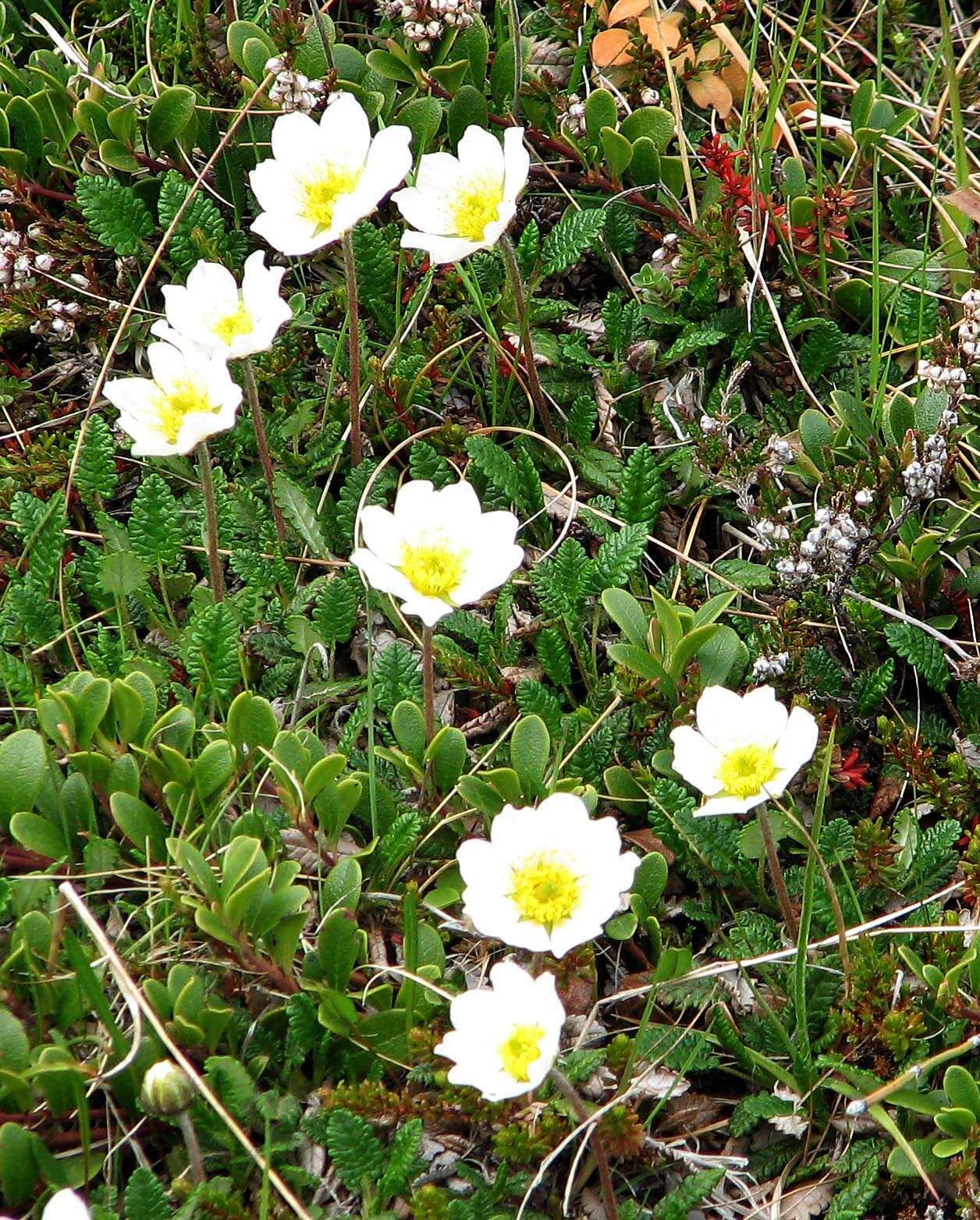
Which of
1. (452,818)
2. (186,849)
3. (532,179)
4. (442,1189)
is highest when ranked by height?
(532,179)

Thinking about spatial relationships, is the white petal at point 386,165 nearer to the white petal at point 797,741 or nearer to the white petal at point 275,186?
the white petal at point 275,186

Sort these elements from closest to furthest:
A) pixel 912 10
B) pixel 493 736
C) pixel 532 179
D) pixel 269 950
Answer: pixel 269 950
pixel 493 736
pixel 532 179
pixel 912 10

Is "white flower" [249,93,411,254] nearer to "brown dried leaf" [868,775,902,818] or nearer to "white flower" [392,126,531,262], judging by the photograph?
"white flower" [392,126,531,262]

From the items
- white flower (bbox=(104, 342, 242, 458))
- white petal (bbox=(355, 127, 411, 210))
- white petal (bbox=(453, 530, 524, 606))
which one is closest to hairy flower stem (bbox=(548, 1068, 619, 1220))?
white petal (bbox=(453, 530, 524, 606))

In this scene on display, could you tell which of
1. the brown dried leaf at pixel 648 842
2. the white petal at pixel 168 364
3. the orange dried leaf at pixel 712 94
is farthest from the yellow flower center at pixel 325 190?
the brown dried leaf at pixel 648 842

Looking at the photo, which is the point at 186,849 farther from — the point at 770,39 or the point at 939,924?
the point at 770,39

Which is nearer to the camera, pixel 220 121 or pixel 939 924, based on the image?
pixel 939 924

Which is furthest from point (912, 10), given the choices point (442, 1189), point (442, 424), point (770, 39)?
point (442, 1189)
